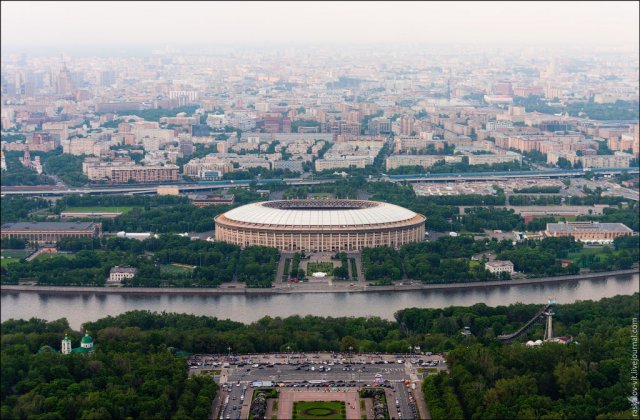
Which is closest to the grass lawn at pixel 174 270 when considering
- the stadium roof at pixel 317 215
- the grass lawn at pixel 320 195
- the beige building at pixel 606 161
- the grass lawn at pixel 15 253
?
the stadium roof at pixel 317 215

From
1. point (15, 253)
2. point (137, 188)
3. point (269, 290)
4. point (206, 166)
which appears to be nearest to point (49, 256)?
point (15, 253)

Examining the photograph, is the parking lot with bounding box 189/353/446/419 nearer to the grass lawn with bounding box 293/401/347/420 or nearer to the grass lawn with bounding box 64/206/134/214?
the grass lawn with bounding box 293/401/347/420

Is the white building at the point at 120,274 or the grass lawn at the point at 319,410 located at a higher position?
the grass lawn at the point at 319,410

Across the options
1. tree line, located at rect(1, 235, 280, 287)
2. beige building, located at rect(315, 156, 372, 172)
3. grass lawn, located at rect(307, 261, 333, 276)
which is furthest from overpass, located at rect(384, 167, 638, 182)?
grass lawn, located at rect(307, 261, 333, 276)

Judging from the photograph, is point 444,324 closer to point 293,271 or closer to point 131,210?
point 293,271

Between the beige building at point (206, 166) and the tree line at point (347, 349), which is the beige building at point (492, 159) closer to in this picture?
the beige building at point (206, 166)

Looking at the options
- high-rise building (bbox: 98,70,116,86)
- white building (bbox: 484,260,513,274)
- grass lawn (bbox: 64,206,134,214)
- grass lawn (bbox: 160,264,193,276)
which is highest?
white building (bbox: 484,260,513,274)
